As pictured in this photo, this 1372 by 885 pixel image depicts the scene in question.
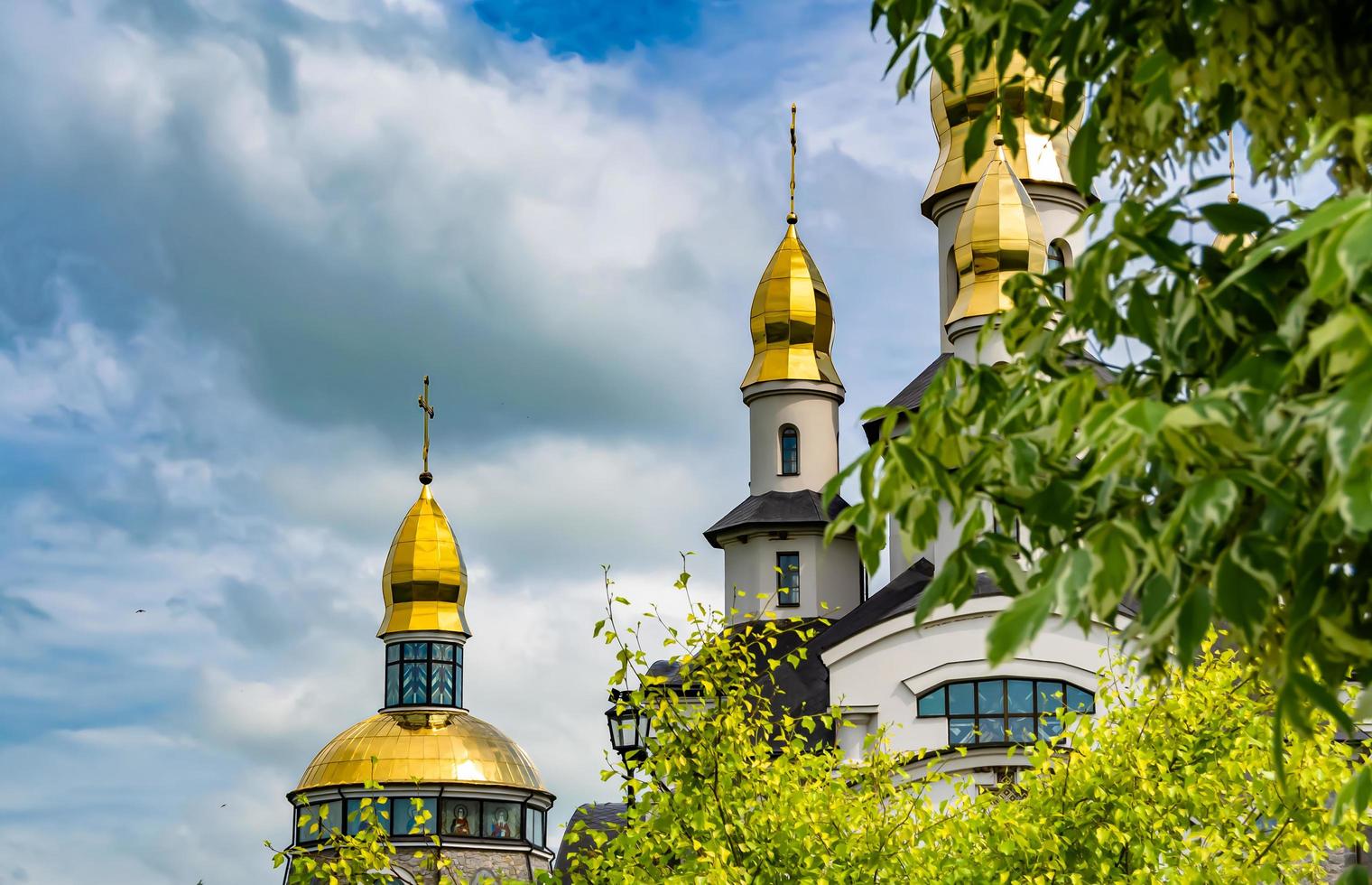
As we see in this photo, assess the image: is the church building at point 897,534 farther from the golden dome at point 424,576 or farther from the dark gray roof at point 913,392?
the golden dome at point 424,576

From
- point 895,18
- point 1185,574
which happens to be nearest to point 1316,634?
point 1185,574

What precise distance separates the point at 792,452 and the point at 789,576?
2.34 m

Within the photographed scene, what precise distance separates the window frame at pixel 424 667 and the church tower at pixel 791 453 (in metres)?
12.8

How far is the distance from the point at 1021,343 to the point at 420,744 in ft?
131

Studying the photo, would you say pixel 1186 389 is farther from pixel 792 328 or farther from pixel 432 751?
pixel 432 751

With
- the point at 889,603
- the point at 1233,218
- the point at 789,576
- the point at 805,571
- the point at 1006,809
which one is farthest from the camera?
the point at 789,576

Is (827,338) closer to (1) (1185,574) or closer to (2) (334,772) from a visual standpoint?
(2) (334,772)

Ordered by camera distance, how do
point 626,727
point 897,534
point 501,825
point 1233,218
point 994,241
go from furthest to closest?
point 501,825 < point 994,241 < point 897,534 < point 626,727 < point 1233,218

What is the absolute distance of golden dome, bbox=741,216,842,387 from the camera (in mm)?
35031

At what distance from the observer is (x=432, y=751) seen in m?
43.6

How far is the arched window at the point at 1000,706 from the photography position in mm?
26500

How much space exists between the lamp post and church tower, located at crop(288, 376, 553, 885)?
26866 mm

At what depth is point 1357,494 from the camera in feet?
10.1

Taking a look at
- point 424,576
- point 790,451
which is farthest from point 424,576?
point 790,451
